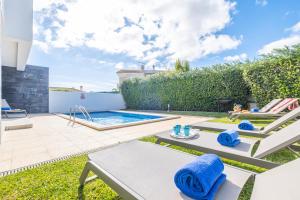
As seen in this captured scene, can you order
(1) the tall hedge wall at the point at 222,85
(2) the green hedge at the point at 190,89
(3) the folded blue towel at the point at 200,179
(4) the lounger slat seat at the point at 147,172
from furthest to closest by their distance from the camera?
(2) the green hedge at the point at 190,89, (1) the tall hedge wall at the point at 222,85, (4) the lounger slat seat at the point at 147,172, (3) the folded blue towel at the point at 200,179

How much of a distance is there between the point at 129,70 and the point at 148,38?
1664 centimetres

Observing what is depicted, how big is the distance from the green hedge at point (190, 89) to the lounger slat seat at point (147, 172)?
1024cm

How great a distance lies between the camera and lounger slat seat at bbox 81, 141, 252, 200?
52.9 inches

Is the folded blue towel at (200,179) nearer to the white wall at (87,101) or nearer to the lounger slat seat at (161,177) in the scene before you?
the lounger slat seat at (161,177)

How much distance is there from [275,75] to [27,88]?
1773cm

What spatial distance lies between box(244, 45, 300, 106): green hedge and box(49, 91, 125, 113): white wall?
13.4 metres

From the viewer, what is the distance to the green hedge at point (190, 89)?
1084cm

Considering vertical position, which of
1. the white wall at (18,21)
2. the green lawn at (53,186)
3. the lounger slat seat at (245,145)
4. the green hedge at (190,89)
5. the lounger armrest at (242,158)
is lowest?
the green lawn at (53,186)

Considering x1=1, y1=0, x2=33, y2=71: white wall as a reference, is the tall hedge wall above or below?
below

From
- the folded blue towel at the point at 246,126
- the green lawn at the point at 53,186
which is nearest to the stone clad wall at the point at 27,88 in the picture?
the green lawn at the point at 53,186

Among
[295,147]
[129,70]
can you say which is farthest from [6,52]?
[129,70]

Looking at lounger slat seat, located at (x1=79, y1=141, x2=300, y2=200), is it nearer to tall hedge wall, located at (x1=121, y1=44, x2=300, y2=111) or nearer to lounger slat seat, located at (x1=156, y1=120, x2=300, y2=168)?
lounger slat seat, located at (x1=156, y1=120, x2=300, y2=168)

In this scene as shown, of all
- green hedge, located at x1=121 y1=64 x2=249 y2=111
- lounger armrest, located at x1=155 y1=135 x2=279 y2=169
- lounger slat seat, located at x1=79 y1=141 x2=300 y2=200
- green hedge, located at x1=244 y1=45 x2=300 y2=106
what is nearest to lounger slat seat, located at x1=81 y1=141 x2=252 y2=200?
lounger slat seat, located at x1=79 y1=141 x2=300 y2=200

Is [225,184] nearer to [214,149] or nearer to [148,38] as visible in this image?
[214,149]
